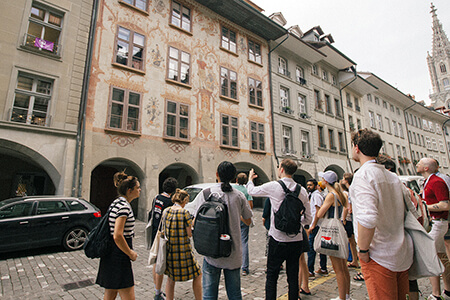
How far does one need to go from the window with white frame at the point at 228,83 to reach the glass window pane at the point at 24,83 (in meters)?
9.97

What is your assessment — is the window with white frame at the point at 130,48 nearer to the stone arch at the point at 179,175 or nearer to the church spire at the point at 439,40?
the stone arch at the point at 179,175

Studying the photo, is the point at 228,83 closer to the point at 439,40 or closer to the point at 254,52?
the point at 254,52

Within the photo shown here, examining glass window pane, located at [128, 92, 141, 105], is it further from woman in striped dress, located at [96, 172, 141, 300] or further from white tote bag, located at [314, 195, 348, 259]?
white tote bag, located at [314, 195, 348, 259]

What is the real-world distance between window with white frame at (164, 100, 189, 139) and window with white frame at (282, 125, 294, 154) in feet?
28.7

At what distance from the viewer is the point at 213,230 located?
8.40 feet

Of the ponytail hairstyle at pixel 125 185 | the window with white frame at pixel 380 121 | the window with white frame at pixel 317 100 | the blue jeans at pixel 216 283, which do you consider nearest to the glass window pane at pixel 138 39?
A: the ponytail hairstyle at pixel 125 185

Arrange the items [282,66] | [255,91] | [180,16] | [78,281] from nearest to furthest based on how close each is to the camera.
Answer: [78,281] → [180,16] → [255,91] → [282,66]

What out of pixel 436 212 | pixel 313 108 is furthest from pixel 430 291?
pixel 313 108

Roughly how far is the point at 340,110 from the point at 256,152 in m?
13.8

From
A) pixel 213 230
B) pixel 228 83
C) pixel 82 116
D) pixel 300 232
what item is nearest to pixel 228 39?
pixel 228 83

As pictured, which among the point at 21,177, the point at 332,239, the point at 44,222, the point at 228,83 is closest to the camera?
the point at 332,239

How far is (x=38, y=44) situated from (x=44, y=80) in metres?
1.52

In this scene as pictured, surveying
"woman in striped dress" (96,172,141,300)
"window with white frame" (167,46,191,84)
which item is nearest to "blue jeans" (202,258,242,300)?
"woman in striped dress" (96,172,141,300)

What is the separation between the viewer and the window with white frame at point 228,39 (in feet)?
56.6
